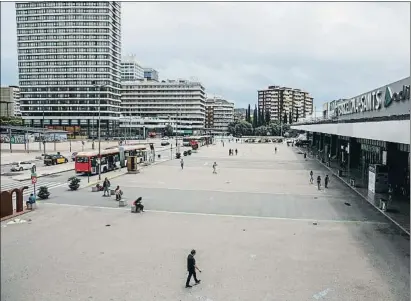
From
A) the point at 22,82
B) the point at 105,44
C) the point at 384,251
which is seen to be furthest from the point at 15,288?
the point at 22,82

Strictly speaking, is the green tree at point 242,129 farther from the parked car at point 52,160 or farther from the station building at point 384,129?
the station building at point 384,129

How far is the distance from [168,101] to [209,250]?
17210 centimetres

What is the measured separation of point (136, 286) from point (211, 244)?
→ 4.73m

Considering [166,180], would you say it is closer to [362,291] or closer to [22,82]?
[362,291]

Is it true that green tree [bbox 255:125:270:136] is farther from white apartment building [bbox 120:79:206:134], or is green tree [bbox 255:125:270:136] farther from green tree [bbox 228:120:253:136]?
white apartment building [bbox 120:79:206:134]

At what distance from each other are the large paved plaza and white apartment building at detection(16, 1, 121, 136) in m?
118

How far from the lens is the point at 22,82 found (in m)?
141

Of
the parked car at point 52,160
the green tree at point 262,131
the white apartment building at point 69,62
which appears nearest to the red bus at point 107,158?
the parked car at point 52,160

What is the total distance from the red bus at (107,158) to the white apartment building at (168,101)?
133m

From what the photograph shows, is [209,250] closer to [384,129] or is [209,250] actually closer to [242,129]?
[384,129]

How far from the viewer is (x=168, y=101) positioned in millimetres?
184125

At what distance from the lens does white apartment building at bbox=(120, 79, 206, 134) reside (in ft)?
598

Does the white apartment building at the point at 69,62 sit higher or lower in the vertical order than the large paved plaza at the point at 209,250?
higher

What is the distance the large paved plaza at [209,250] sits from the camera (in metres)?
11.3
